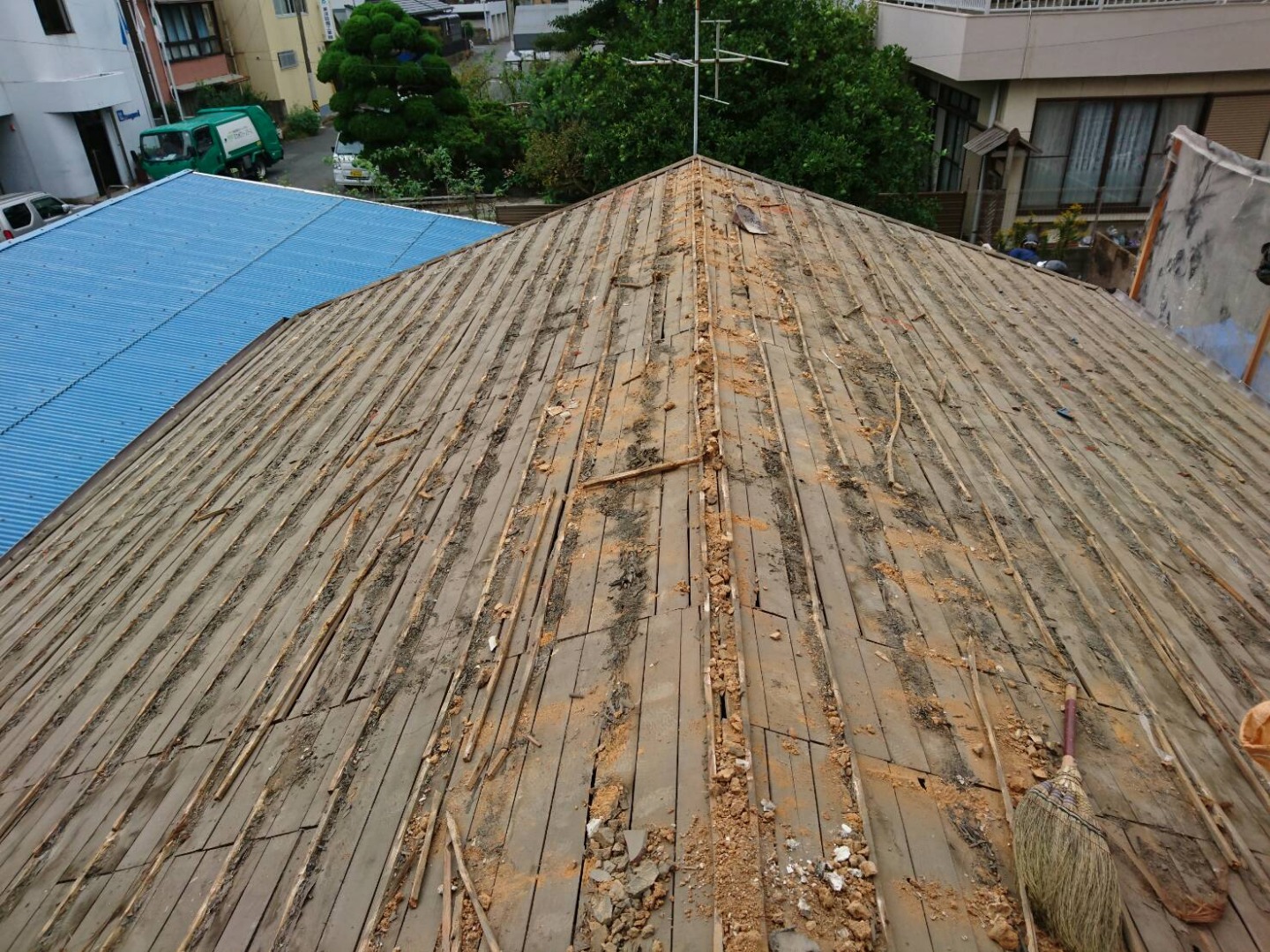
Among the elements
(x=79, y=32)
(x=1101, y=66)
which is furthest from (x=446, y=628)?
(x=79, y=32)

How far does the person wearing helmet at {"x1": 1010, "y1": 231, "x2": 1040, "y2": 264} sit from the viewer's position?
18.5 meters

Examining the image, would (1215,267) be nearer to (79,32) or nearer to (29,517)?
(29,517)

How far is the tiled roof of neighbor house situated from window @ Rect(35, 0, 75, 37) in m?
31.8

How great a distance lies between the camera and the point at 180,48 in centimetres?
3897

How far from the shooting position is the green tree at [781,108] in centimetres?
1831

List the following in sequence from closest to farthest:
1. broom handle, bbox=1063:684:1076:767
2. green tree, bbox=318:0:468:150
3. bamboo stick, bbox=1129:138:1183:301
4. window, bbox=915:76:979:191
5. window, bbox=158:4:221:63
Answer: broom handle, bbox=1063:684:1076:767 → bamboo stick, bbox=1129:138:1183:301 → window, bbox=915:76:979:191 → green tree, bbox=318:0:468:150 → window, bbox=158:4:221:63

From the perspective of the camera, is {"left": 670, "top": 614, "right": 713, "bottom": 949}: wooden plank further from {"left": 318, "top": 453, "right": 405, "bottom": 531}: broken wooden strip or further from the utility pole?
the utility pole

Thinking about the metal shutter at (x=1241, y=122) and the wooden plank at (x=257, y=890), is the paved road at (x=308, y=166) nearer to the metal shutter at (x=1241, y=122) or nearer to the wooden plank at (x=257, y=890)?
the metal shutter at (x=1241, y=122)

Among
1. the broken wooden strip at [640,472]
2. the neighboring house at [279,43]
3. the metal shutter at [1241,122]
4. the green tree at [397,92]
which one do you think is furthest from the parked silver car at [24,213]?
the metal shutter at [1241,122]

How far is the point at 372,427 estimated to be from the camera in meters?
7.22

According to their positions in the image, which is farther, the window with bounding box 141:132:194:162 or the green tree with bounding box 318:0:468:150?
the window with bounding box 141:132:194:162

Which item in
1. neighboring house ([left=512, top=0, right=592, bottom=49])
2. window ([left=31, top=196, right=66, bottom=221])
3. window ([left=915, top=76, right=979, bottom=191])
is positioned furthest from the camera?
neighboring house ([left=512, top=0, right=592, bottom=49])

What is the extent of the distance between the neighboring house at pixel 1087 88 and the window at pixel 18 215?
25.0m

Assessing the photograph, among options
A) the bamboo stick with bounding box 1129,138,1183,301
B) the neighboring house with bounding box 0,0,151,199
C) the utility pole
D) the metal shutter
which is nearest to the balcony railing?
the metal shutter
